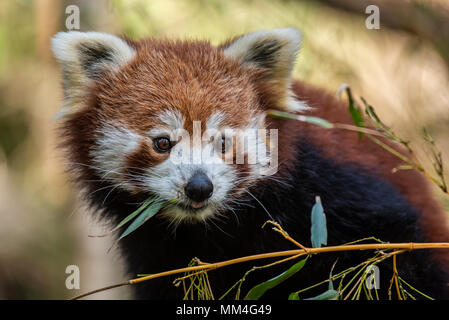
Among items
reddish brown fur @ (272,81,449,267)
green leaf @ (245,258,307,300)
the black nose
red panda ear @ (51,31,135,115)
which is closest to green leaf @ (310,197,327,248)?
green leaf @ (245,258,307,300)

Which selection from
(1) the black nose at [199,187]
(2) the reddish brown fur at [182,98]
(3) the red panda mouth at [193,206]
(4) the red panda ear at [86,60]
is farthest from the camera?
(4) the red panda ear at [86,60]

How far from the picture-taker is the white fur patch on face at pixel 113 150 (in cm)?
328

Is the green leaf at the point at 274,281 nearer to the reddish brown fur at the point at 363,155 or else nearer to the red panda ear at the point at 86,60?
the reddish brown fur at the point at 363,155

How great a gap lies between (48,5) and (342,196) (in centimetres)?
403

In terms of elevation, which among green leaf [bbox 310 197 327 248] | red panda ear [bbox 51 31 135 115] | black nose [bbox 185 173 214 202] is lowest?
green leaf [bbox 310 197 327 248]

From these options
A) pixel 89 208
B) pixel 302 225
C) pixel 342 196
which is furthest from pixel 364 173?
pixel 89 208

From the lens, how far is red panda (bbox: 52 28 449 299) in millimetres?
3227

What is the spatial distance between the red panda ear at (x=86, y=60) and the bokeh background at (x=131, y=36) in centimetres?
20

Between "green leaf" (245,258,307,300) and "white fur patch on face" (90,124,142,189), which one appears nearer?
"green leaf" (245,258,307,300)

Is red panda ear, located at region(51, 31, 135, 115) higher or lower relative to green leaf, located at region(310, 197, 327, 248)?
higher

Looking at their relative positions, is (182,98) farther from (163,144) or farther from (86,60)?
(86,60)

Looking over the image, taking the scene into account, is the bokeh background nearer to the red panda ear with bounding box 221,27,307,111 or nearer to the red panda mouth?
the red panda ear with bounding box 221,27,307,111

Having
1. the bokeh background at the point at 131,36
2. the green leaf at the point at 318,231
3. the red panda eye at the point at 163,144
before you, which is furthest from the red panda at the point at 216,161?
the green leaf at the point at 318,231

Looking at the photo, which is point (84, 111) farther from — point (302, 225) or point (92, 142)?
point (302, 225)
